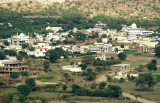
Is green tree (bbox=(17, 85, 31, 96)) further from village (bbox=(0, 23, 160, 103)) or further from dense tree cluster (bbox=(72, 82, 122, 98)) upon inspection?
village (bbox=(0, 23, 160, 103))

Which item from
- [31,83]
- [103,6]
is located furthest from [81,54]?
[103,6]

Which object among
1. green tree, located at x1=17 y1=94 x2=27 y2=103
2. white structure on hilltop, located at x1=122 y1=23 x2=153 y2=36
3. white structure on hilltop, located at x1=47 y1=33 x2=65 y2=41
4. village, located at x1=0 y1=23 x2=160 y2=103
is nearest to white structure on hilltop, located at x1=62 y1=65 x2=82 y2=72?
village, located at x1=0 y1=23 x2=160 y2=103

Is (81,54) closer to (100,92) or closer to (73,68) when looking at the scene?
(73,68)

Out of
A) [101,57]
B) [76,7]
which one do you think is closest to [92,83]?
[101,57]

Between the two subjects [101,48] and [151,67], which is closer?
[151,67]

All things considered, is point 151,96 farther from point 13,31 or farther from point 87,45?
point 13,31
